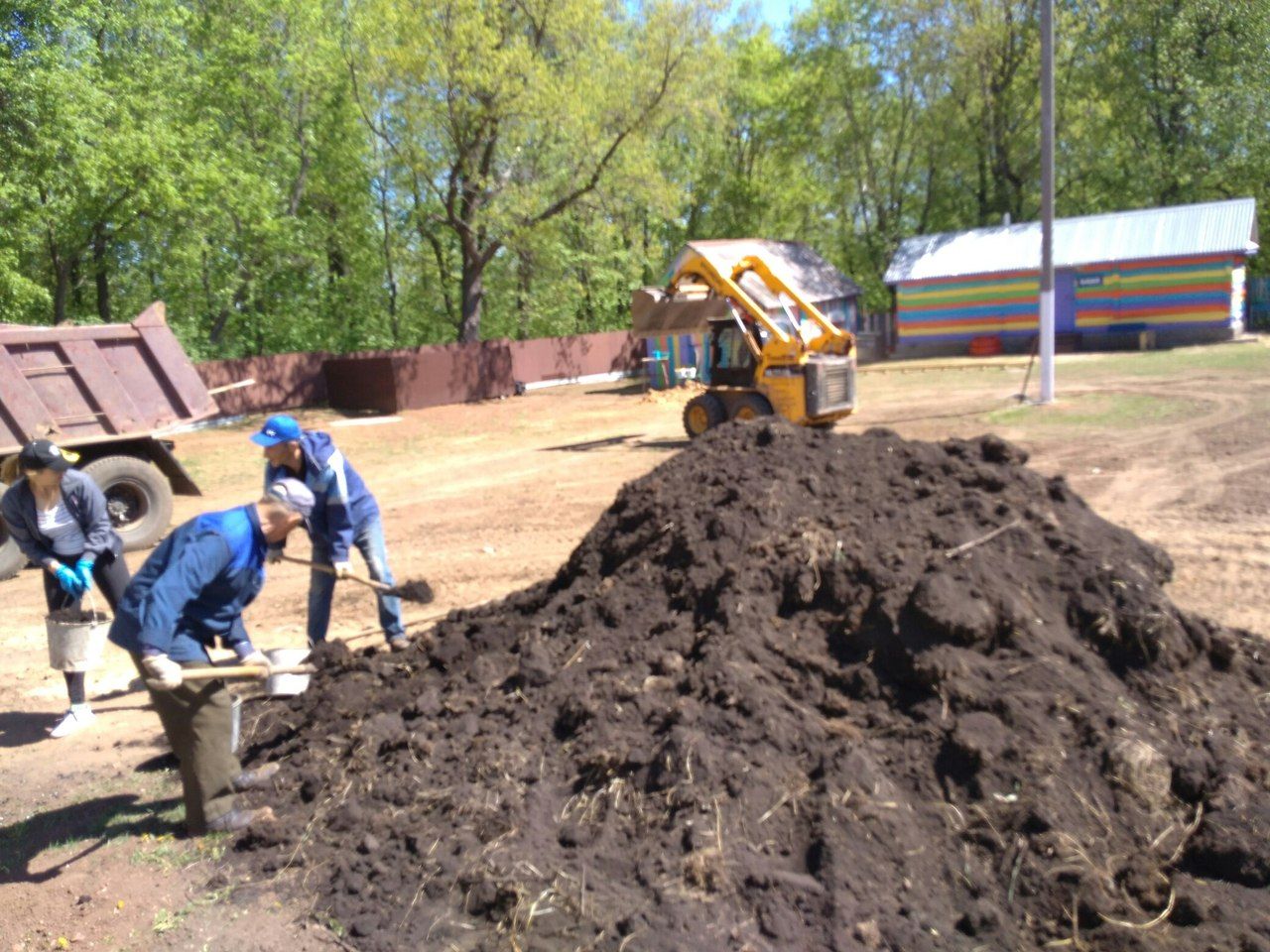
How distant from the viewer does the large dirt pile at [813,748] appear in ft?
13.3

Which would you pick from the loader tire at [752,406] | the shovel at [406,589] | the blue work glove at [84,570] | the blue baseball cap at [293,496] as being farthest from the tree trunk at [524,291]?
the blue baseball cap at [293,496]

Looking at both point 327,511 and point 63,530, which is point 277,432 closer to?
point 327,511

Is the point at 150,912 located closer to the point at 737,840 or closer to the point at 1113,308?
the point at 737,840

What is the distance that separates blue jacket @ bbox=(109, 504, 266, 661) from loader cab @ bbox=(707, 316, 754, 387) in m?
11.4

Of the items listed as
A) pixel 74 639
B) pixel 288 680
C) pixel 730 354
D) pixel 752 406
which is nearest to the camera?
pixel 288 680

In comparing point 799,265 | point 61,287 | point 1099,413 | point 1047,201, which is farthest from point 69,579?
point 799,265

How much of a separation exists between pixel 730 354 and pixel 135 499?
330 inches

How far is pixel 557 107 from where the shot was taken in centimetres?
2583

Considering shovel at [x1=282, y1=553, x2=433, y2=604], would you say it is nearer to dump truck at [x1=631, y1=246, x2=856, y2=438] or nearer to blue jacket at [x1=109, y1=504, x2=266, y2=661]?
blue jacket at [x1=109, y1=504, x2=266, y2=661]

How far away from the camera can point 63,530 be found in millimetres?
6566

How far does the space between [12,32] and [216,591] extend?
68.5 ft

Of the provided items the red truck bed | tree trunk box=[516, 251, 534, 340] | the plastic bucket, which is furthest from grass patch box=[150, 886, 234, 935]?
tree trunk box=[516, 251, 534, 340]

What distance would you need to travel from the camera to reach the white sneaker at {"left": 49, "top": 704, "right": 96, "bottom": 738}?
6.71 m

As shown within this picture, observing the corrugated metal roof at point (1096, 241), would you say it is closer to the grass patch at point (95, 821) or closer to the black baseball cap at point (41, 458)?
the black baseball cap at point (41, 458)
